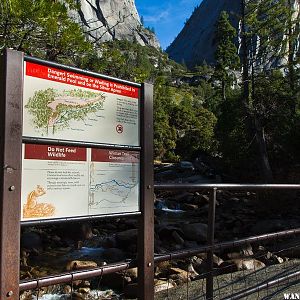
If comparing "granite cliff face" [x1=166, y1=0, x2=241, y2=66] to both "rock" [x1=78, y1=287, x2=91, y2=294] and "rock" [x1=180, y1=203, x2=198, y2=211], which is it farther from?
"rock" [x1=78, y1=287, x2=91, y2=294]

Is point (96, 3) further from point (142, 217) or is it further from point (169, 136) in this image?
point (142, 217)

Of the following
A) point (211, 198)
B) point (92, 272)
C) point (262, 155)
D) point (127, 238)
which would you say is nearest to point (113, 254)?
point (127, 238)

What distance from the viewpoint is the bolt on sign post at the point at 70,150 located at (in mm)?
2229

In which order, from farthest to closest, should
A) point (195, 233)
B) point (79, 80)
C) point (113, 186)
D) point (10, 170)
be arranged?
point (195, 233)
point (113, 186)
point (79, 80)
point (10, 170)

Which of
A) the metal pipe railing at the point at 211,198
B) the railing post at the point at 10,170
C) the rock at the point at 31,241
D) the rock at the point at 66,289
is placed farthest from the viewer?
the rock at the point at 31,241

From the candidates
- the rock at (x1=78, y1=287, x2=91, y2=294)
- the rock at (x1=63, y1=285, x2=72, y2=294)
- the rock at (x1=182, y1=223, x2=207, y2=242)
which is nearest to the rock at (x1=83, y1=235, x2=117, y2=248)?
the rock at (x1=182, y1=223, x2=207, y2=242)

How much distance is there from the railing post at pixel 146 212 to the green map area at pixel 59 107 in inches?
16.0

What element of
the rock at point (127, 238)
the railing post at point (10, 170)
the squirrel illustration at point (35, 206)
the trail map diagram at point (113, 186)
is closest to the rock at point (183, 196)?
the rock at point (127, 238)

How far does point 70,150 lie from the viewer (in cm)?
248

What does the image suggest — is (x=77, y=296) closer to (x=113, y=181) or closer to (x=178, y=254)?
(x=178, y=254)

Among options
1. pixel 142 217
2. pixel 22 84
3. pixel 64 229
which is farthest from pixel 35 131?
pixel 64 229

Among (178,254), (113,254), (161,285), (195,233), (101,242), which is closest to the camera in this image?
(178,254)

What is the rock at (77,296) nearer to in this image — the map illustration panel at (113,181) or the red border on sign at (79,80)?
the map illustration panel at (113,181)

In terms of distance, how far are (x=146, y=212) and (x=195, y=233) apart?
9.20 meters
